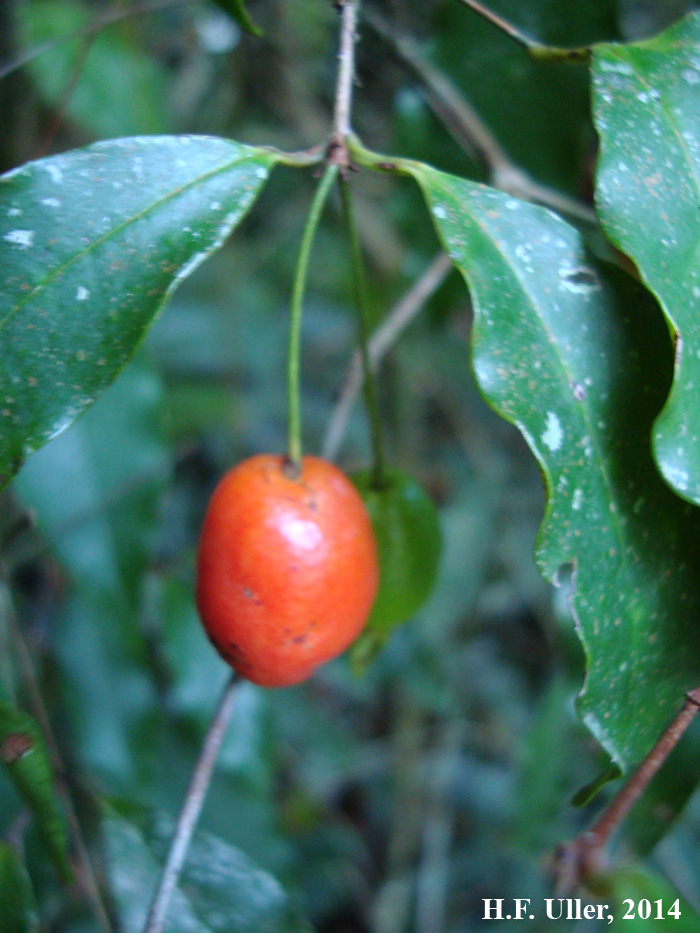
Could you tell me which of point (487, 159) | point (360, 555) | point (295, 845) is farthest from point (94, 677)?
point (487, 159)

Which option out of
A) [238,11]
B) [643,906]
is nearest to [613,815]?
[643,906]

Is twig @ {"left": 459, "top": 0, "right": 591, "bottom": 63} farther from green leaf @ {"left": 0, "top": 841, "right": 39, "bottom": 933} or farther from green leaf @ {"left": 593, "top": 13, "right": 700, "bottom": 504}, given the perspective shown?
green leaf @ {"left": 0, "top": 841, "right": 39, "bottom": 933}

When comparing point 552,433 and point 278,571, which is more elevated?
point 552,433

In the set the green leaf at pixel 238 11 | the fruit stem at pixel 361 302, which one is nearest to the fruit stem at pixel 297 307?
the fruit stem at pixel 361 302

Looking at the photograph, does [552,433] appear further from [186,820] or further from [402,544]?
[186,820]

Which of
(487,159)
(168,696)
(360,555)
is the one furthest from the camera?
(168,696)

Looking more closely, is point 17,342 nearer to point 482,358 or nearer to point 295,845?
point 482,358
